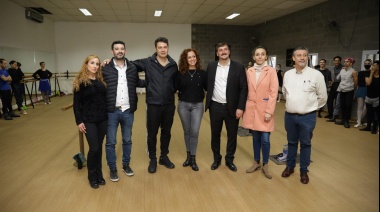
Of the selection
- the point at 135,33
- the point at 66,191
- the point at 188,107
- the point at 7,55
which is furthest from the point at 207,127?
the point at 135,33

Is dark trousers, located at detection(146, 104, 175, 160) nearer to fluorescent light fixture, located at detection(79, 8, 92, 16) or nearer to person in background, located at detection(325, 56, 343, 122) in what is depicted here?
person in background, located at detection(325, 56, 343, 122)

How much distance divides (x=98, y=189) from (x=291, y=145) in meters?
2.14

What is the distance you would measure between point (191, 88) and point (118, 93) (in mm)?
812

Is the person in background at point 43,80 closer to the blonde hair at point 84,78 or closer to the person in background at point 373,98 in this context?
the blonde hair at point 84,78

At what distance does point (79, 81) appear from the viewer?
2539mm

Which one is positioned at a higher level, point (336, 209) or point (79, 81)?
point (79, 81)

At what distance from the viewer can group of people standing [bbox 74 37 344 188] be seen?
8.75 ft

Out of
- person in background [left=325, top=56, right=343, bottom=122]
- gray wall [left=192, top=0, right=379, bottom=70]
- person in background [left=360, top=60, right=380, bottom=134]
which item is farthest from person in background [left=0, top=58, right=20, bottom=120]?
person in background [left=360, top=60, right=380, bottom=134]

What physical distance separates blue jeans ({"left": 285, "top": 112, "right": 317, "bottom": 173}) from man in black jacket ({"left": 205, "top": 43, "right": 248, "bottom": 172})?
1.80ft

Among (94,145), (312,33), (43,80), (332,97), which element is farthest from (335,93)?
(43,80)

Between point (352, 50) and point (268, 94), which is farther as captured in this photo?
point (352, 50)

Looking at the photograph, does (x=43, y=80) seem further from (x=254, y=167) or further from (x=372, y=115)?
(x=372, y=115)

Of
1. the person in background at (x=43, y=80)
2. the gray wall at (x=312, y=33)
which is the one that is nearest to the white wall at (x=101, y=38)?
the gray wall at (x=312, y=33)

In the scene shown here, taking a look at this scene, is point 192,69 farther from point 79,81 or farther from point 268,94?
point 79,81
